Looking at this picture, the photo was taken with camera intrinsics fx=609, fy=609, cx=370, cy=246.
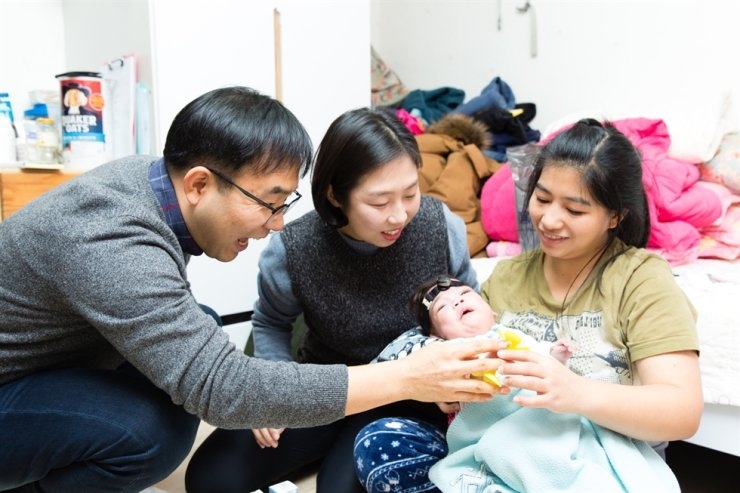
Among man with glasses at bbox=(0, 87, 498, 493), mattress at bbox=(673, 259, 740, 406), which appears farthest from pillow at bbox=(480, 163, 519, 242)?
man with glasses at bbox=(0, 87, 498, 493)

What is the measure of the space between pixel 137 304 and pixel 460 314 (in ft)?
2.13

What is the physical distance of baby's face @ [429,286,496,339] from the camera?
1249 millimetres

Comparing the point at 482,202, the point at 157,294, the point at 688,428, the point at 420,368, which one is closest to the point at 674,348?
the point at 688,428

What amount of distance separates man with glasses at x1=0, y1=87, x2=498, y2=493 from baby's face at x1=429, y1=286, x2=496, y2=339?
28 centimetres

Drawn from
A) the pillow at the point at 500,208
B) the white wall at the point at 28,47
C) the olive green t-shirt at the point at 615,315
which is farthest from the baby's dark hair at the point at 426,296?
the white wall at the point at 28,47

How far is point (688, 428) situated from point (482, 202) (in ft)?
4.05

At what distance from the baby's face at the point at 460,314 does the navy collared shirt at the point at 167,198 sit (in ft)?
1.76

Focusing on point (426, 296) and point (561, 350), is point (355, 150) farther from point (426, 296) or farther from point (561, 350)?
point (561, 350)

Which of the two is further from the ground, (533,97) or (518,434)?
(533,97)

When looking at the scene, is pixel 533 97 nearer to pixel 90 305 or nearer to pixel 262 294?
pixel 262 294

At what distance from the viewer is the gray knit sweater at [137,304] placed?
0.91 m

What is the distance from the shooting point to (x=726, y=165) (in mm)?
1866

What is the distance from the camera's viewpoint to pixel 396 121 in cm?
131

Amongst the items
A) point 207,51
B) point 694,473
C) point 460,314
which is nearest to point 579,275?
point 460,314
